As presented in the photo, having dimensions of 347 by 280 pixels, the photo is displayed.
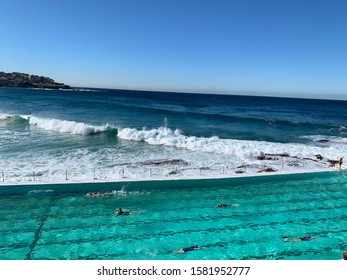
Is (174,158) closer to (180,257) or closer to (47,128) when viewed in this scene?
(180,257)

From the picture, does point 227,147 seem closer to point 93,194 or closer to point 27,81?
point 93,194

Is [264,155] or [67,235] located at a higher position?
[264,155]

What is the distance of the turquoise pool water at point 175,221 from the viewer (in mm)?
9430

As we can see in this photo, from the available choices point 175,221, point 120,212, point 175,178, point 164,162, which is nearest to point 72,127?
point 164,162

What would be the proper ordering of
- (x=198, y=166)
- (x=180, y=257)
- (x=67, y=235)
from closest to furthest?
(x=180, y=257) → (x=67, y=235) → (x=198, y=166)

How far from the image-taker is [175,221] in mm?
11531

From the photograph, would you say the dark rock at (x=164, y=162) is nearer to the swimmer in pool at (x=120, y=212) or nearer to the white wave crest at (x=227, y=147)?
the white wave crest at (x=227, y=147)

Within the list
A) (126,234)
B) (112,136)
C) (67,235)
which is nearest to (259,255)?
(126,234)

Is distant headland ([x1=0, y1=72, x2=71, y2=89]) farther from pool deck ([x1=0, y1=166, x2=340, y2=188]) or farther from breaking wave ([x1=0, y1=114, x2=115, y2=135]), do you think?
pool deck ([x1=0, y1=166, x2=340, y2=188])

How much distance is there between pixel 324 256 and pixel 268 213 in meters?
3.19

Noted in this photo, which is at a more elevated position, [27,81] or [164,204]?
[27,81]

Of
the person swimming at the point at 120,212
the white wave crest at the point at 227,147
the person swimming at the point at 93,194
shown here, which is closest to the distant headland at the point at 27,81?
the white wave crest at the point at 227,147

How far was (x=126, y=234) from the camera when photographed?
34.2 ft

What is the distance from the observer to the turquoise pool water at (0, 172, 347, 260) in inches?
371
